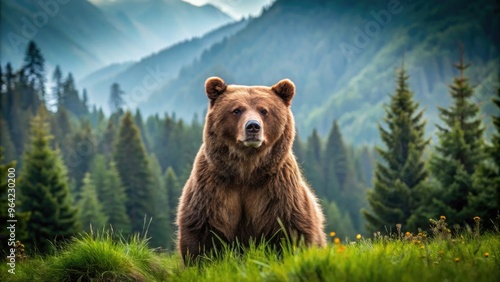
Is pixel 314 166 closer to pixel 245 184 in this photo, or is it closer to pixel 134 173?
pixel 134 173

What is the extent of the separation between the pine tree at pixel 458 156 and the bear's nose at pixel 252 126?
66.7 feet

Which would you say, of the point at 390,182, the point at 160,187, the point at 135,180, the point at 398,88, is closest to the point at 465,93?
the point at 398,88

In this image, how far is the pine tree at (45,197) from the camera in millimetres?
29016

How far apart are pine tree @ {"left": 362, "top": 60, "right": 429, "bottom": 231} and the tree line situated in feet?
0.21

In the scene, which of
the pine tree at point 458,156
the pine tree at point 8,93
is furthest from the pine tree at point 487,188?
the pine tree at point 8,93

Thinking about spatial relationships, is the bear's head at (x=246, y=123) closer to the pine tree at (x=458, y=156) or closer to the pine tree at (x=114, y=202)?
the pine tree at (x=458, y=156)

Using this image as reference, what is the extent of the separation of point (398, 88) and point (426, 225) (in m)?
10.1

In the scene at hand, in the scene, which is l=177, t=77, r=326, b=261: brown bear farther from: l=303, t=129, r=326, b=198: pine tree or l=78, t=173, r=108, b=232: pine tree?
l=303, t=129, r=326, b=198: pine tree

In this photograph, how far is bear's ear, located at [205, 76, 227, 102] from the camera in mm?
6956

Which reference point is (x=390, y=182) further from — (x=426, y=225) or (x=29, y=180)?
(x=29, y=180)

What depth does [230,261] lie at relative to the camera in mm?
5320

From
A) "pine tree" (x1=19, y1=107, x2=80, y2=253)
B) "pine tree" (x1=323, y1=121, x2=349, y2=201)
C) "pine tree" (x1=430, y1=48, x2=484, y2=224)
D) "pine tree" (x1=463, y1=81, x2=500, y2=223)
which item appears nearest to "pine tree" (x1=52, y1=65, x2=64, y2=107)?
"pine tree" (x1=323, y1=121, x2=349, y2=201)

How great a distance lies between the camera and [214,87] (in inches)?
277

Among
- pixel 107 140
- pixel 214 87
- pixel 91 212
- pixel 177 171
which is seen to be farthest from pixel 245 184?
pixel 177 171
